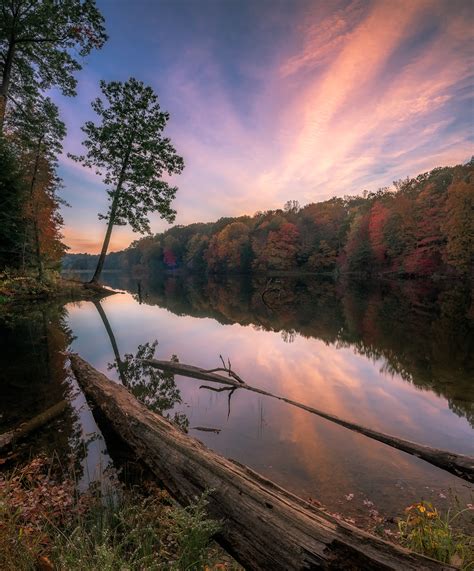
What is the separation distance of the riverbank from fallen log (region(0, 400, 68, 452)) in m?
16.2

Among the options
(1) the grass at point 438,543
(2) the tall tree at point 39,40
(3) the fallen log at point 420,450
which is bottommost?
(3) the fallen log at point 420,450

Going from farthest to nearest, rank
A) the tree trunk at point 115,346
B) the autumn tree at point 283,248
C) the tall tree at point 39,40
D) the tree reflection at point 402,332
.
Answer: the autumn tree at point 283,248
the tall tree at point 39,40
the tree reflection at point 402,332
the tree trunk at point 115,346

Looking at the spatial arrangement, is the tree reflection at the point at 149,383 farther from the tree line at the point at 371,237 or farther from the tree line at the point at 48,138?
the tree line at the point at 371,237

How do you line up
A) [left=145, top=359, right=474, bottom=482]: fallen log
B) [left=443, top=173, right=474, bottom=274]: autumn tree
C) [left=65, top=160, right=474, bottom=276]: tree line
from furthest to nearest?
[left=65, top=160, right=474, bottom=276]: tree line, [left=443, top=173, right=474, bottom=274]: autumn tree, [left=145, top=359, right=474, bottom=482]: fallen log

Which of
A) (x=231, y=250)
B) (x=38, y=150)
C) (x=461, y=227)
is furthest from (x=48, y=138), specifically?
(x=231, y=250)

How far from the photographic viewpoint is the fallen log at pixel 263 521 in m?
2.13

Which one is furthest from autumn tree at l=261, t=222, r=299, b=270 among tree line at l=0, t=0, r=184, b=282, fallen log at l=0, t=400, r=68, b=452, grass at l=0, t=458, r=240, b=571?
grass at l=0, t=458, r=240, b=571

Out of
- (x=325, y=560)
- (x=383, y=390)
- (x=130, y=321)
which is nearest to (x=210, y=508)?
(x=325, y=560)

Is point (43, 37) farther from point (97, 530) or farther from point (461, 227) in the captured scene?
point (461, 227)

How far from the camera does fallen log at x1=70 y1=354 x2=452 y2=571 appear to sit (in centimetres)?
213

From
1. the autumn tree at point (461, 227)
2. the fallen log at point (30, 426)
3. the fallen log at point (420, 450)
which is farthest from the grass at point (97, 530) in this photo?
the autumn tree at point (461, 227)

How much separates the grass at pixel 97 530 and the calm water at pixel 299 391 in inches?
29.2

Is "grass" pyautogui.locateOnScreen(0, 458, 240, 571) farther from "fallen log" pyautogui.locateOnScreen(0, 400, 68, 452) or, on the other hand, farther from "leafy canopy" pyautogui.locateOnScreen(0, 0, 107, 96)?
"leafy canopy" pyautogui.locateOnScreen(0, 0, 107, 96)

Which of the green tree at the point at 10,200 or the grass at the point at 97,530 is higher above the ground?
the green tree at the point at 10,200
